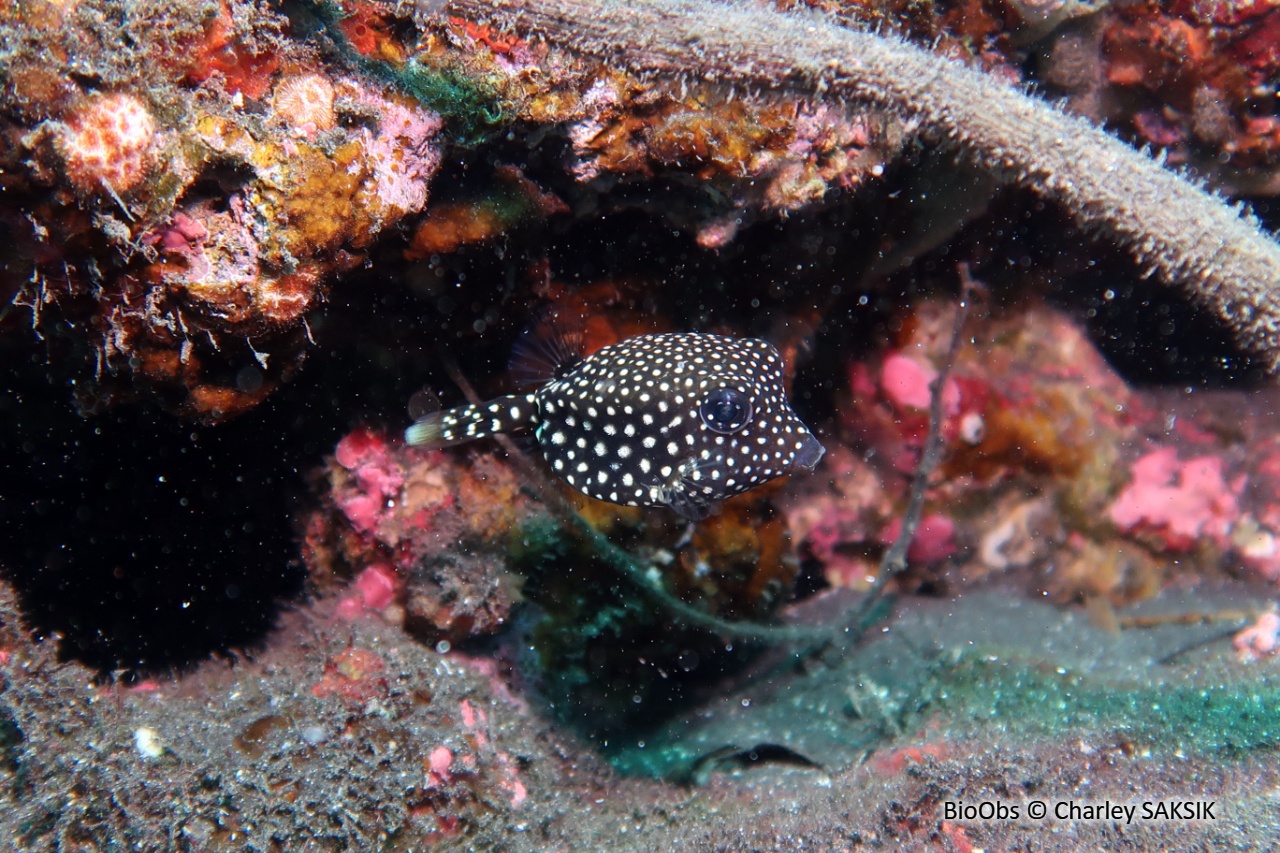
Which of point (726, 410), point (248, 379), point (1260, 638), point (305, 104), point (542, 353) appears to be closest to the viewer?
point (305, 104)

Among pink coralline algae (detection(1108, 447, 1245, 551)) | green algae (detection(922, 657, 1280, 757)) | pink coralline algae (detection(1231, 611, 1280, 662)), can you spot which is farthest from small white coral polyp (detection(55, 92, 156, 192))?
pink coralline algae (detection(1231, 611, 1280, 662))

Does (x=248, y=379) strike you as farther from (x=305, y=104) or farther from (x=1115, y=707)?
(x=1115, y=707)

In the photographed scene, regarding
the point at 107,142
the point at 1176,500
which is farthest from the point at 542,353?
the point at 1176,500

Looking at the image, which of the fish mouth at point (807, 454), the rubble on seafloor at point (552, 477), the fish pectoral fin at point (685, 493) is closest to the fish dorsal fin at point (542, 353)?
the rubble on seafloor at point (552, 477)

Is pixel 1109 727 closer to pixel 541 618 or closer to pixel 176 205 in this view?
pixel 541 618

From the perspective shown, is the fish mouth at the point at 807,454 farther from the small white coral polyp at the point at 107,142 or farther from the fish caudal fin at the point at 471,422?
the small white coral polyp at the point at 107,142

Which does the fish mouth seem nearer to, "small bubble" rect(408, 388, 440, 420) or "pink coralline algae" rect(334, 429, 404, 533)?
"small bubble" rect(408, 388, 440, 420)
